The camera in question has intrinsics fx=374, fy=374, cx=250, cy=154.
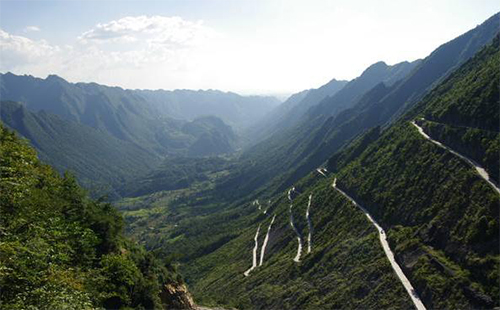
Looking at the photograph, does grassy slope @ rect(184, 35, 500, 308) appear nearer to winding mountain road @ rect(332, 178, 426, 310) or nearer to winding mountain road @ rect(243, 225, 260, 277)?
winding mountain road @ rect(332, 178, 426, 310)

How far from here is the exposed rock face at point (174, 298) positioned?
57.7 m

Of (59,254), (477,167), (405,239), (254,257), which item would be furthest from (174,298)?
(254,257)

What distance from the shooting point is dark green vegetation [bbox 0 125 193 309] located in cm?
2323

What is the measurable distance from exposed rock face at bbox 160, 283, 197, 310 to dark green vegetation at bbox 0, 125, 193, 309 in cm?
17

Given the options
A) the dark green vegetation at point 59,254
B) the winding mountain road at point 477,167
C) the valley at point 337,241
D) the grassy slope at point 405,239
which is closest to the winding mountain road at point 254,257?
the valley at point 337,241

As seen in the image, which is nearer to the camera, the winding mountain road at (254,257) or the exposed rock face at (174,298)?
the exposed rock face at (174,298)

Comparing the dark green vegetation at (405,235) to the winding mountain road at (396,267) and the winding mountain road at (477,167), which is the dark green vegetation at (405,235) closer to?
the winding mountain road at (396,267)

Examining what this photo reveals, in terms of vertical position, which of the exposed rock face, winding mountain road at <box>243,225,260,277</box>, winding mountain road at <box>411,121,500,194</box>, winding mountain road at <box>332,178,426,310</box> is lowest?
winding mountain road at <box>243,225,260,277</box>

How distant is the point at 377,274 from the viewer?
6550cm

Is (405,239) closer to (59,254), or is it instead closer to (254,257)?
(59,254)

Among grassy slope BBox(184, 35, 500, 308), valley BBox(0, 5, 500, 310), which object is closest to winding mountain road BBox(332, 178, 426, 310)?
valley BBox(0, 5, 500, 310)

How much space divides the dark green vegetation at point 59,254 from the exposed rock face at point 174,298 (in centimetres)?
17

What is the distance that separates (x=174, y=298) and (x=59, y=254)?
35.3 meters

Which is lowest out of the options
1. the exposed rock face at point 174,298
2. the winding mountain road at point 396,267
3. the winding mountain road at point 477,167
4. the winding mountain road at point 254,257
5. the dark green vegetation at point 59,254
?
the winding mountain road at point 254,257
